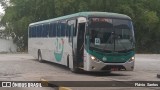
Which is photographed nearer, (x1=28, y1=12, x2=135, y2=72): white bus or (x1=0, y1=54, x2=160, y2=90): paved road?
(x1=0, y1=54, x2=160, y2=90): paved road

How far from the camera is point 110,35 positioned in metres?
19.4

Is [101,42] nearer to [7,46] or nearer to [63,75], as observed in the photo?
[63,75]

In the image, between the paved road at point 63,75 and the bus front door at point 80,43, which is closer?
the paved road at point 63,75

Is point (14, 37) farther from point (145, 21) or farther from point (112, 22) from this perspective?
point (112, 22)

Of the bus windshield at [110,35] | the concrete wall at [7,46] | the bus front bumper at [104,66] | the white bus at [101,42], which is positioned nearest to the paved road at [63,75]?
the bus front bumper at [104,66]

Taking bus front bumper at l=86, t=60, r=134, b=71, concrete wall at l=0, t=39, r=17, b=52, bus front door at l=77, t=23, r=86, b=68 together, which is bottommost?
concrete wall at l=0, t=39, r=17, b=52

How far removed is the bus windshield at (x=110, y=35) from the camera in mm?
19250

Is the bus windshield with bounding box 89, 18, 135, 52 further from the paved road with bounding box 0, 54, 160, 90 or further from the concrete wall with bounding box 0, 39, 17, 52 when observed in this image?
the concrete wall with bounding box 0, 39, 17, 52

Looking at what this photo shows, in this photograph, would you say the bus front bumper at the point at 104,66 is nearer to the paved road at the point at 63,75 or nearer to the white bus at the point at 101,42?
the white bus at the point at 101,42

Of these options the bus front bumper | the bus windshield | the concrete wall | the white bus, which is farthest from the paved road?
the concrete wall

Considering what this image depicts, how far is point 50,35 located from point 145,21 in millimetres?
31908

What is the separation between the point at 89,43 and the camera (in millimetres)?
19281

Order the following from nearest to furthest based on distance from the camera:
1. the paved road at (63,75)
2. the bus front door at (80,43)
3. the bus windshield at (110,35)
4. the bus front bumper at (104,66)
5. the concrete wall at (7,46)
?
1. the paved road at (63,75)
2. the bus front bumper at (104,66)
3. the bus windshield at (110,35)
4. the bus front door at (80,43)
5. the concrete wall at (7,46)

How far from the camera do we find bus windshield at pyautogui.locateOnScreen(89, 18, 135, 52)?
19.2 metres
